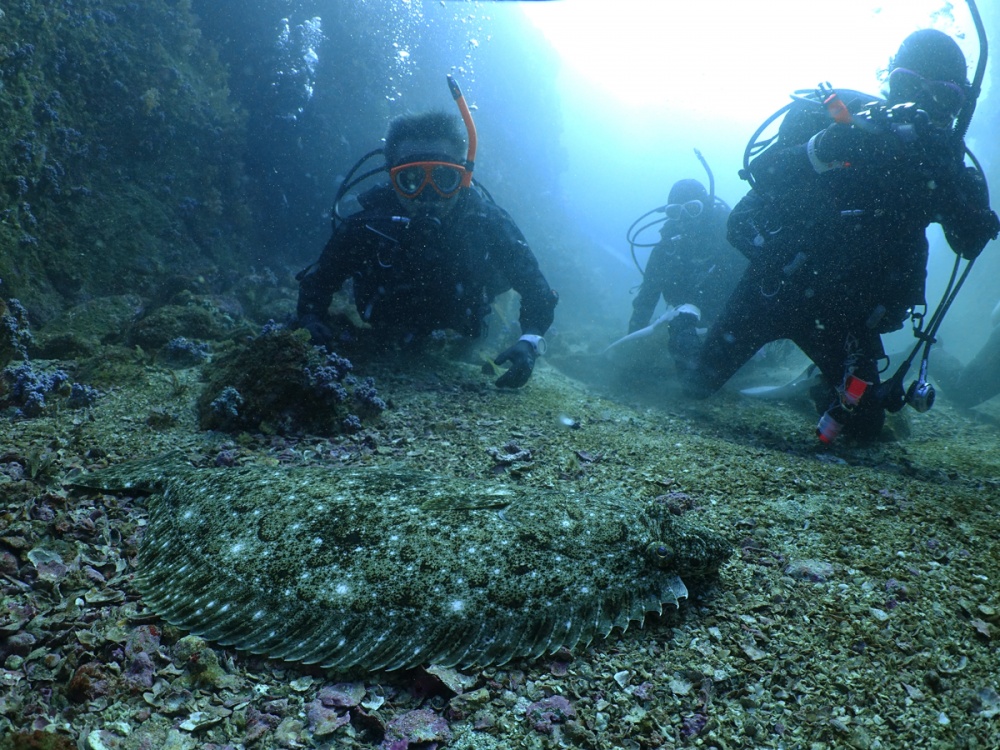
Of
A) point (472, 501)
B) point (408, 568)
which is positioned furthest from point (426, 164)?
point (408, 568)

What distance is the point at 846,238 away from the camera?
4773mm

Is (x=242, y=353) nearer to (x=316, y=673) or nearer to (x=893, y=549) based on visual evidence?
(x=316, y=673)

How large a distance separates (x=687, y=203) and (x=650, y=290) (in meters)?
1.89

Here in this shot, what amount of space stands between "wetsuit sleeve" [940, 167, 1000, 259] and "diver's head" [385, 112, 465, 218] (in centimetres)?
507

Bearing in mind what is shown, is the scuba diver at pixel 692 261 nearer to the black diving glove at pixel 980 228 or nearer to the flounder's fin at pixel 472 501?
the black diving glove at pixel 980 228

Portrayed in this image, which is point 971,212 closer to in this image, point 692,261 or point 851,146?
point 851,146

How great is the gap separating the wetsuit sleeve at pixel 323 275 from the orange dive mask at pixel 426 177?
3.12 ft

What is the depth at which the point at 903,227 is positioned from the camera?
4.55 meters

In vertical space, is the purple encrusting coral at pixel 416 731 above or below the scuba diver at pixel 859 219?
below

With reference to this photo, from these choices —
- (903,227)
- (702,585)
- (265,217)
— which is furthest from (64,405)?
(265,217)

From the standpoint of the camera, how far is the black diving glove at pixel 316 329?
564 centimetres

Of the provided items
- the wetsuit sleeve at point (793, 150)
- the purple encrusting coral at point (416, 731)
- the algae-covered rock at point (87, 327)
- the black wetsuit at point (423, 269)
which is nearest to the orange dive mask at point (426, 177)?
the black wetsuit at point (423, 269)

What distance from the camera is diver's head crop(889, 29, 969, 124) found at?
14.2ft

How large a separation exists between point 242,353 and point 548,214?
21.9m
